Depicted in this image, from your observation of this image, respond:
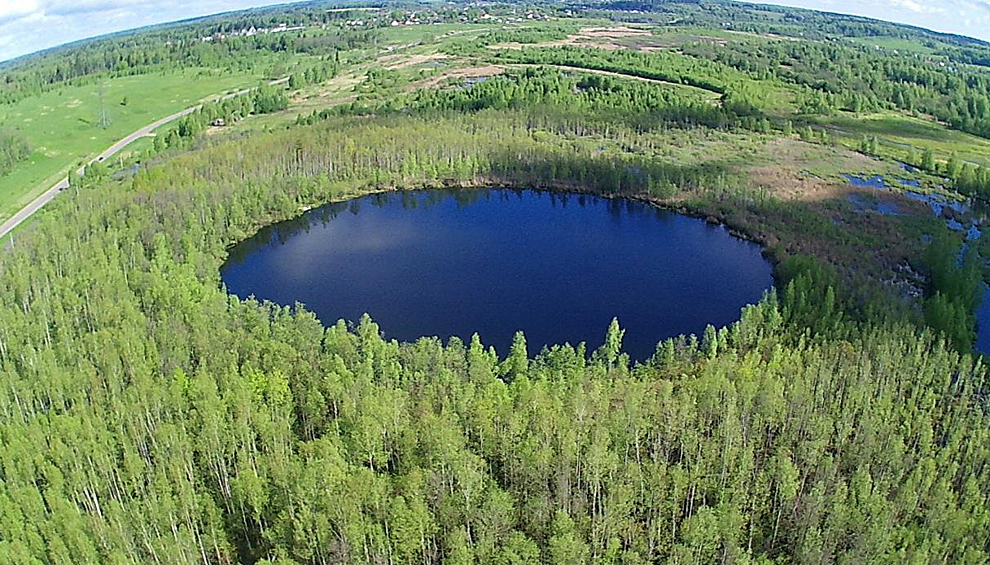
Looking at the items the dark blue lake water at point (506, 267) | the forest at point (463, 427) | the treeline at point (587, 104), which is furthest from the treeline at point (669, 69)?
the forest at point (463, 427)

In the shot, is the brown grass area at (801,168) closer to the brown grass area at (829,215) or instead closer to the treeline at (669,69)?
the brown grass area at (829,215)

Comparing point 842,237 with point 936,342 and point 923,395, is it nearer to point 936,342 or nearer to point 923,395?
point 936,342

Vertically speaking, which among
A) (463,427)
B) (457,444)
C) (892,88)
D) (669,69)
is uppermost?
(669,69)

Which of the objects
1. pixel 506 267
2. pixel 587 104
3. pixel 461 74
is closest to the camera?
pixel 506 267

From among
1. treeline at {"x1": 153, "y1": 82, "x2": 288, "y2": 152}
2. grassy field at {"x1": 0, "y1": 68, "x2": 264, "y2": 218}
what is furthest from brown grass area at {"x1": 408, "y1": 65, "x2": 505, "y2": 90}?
grassy field at {"x1": 0, "y1": 68, "x2": 264, "y2": 218}

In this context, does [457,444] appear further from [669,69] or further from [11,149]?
[669,69]

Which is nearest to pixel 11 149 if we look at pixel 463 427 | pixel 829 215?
pixel 463 427
